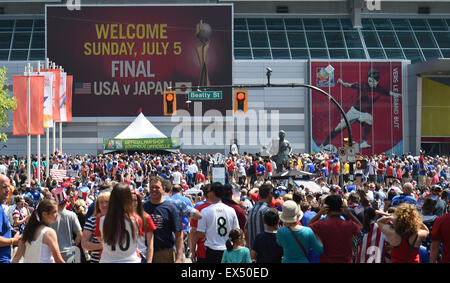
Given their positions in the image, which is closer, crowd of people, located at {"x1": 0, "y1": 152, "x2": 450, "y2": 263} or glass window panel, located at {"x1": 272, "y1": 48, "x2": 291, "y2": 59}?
crowd of people, located at {"x1": 0, "y1": 152, "x2": 450, "y2": 263}

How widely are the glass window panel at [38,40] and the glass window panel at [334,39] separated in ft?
67.9

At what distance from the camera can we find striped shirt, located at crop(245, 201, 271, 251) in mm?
9836

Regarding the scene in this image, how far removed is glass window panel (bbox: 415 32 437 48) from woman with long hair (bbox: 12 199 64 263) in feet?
167

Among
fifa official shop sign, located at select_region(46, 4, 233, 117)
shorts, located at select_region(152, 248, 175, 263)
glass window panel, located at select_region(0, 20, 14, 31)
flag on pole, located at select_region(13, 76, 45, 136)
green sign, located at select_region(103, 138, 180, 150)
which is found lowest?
shorts, located at select_region(152, 248, 175, 263)

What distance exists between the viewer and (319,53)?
54.2 m

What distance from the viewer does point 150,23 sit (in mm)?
51906

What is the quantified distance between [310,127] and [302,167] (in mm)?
17198

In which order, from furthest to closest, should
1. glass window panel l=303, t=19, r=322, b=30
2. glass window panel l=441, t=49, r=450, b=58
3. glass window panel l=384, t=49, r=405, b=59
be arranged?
glass window panel l=303, t=19, r=322, b=30
glass window panel l=441, t=49, r=450, b=58
glass window panel l=384, t=49, r=405, b=59

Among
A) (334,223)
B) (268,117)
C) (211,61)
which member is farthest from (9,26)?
(334,223)

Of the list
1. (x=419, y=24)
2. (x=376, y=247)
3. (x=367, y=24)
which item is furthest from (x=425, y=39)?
(x=376, y=247)

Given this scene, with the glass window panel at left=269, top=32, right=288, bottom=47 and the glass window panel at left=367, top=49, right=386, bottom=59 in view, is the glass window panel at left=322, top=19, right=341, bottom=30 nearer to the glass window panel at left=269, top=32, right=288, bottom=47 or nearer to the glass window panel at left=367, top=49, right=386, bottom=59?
the glass window panel at left=269, top=32, right=288, bottom=47

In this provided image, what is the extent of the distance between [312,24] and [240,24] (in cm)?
545

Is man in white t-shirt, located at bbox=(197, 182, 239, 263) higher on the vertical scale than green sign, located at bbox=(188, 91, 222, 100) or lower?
lower

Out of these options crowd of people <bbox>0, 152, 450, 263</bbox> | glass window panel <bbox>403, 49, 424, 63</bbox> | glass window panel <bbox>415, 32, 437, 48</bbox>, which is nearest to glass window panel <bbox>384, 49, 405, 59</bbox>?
glass window panel <bbox>403, 49, 424, 63</bbox>
